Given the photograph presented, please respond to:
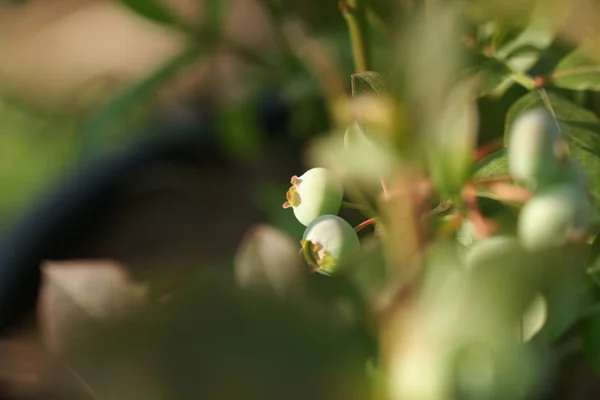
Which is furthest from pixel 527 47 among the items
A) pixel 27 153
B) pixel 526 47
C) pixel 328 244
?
pixel 27 153

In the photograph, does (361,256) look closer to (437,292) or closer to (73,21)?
(437,292)

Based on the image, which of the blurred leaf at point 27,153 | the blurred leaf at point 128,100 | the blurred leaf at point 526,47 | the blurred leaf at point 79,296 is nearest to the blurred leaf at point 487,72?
the blurred leaf at point 526,47

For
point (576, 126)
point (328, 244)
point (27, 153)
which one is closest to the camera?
point (328, 244)

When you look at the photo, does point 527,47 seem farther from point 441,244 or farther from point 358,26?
point 441,244

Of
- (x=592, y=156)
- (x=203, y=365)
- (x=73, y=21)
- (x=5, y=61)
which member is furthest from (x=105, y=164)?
(x=203, y=365)

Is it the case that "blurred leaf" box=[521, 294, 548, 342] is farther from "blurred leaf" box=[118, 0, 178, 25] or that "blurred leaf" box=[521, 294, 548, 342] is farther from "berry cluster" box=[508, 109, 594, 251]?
"blurred leaf" box=[118, 0, 178, 25]
